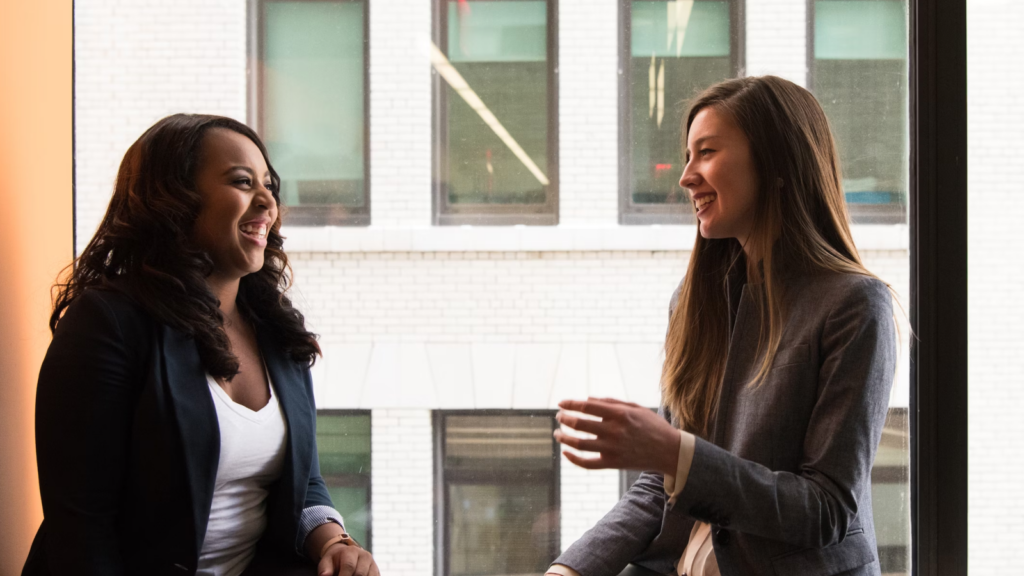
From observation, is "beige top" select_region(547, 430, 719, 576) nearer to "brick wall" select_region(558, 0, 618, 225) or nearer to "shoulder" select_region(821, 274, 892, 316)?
"shoulder" select_region(821, 274, 892, 316)

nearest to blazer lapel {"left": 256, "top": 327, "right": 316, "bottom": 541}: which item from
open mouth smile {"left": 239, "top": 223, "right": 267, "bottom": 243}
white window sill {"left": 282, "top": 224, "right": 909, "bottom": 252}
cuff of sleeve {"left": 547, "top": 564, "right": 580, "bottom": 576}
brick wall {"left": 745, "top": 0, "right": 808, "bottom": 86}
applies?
open mouth smile {"left": 239, "top": 223, "right": 267, "bottom": 243}

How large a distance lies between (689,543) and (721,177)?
78 cm

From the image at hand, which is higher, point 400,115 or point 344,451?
point 400,115

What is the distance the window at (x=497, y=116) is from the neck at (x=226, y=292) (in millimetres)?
828

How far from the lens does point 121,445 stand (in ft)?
4.78

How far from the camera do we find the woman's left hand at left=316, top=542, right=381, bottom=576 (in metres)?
1.65

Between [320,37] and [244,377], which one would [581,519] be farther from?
[320,37]

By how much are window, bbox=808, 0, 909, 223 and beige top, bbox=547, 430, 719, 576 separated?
1237mm

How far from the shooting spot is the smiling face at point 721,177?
1613 millimetres

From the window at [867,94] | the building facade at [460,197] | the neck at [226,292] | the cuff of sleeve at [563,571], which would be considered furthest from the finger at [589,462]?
the window at [867,94]

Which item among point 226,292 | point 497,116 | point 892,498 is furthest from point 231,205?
point 892,498

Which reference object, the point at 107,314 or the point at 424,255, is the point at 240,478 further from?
the point at 424,255
